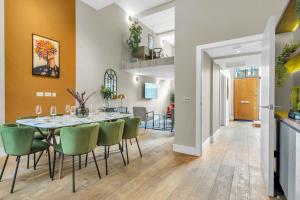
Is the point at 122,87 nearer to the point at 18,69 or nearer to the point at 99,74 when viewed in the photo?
the point at 99,74

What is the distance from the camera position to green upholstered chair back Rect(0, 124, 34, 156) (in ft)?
6.74

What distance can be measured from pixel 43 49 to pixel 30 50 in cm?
30

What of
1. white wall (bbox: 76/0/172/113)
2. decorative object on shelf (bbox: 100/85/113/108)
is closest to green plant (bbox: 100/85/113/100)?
decorative object on shelf (bbox: 100/85/113/108)

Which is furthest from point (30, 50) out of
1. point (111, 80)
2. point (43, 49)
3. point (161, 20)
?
point (161, 20)

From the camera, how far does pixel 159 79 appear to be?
31.9 ft

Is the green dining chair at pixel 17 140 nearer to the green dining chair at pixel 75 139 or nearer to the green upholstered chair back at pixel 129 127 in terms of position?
the green dining chair at pixel 75 139

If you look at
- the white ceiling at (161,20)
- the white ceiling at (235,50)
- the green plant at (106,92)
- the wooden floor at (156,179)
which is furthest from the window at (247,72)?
the green plant at (106,92)

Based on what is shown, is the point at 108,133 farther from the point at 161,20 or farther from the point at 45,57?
the point at 161,20

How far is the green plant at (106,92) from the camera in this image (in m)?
5.94

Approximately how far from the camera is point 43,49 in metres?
4.10

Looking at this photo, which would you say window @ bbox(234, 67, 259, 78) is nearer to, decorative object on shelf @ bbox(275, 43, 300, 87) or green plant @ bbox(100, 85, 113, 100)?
green plant @ bbox(100, 85, 113, 100)

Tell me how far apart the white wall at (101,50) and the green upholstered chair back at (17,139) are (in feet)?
10.3

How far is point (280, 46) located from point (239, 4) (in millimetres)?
1043

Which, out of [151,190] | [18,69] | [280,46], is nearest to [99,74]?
[18,69]
